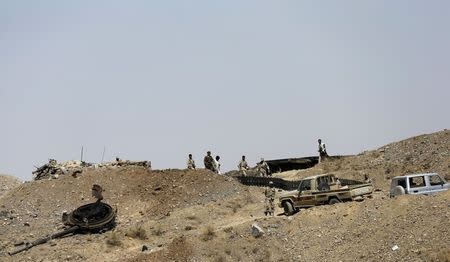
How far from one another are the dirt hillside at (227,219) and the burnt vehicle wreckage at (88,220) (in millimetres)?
475

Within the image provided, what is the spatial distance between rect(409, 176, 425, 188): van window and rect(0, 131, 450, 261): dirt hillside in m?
1.49

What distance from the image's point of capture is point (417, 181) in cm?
2423

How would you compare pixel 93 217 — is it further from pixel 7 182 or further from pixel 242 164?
pixel 7 182

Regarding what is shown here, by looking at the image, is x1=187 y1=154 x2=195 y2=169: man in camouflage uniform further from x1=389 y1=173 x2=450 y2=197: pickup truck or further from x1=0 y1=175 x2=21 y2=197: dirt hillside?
x1=389 y1=173 x2=450 y2=197: pickup truck

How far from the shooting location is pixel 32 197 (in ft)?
110

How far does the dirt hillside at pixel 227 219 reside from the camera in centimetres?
2094

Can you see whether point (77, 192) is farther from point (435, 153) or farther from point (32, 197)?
point (435, 153)

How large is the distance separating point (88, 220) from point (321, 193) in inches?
443

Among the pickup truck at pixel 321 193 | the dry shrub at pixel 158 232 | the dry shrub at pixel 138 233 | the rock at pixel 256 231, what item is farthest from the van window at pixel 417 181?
the dry shrub at pixel 138 233

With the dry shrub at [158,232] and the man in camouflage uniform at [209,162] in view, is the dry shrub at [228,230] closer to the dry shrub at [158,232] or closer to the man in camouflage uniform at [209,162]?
the dry shrub at [158,232]

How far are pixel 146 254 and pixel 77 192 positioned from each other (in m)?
11.5

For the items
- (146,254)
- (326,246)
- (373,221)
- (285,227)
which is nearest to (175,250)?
(146,254)

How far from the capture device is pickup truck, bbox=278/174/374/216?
24844 millimetres

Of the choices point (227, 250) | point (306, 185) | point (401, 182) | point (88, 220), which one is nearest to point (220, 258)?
point (227, 250)
